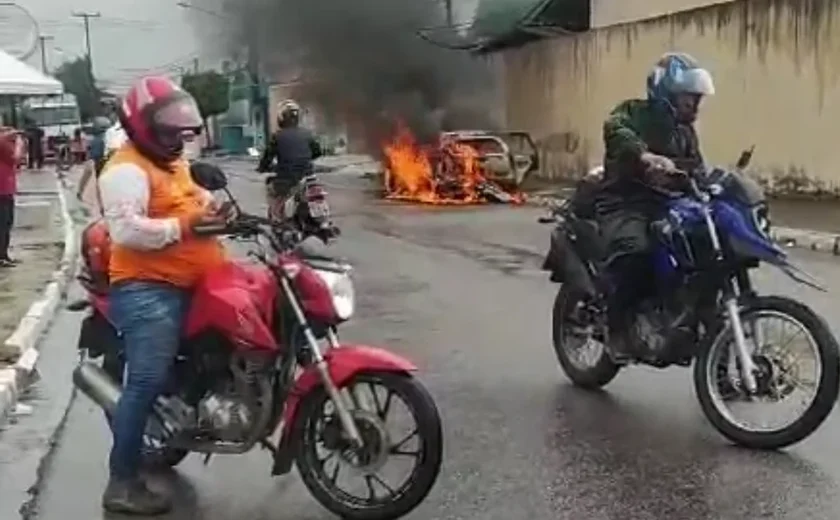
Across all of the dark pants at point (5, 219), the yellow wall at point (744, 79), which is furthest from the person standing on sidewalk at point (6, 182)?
the yellow wall at point (744, 79)

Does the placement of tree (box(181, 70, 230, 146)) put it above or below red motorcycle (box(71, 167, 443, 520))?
below

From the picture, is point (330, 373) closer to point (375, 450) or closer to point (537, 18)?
point (375, 450)

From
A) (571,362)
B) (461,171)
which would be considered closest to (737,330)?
(571,362)

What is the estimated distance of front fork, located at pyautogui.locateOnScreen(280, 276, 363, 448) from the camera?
5480 mm

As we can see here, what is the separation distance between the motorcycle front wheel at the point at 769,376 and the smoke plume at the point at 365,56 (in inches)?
1243

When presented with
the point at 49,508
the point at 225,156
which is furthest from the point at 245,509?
the point at 225,156

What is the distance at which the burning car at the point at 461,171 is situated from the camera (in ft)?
94.9

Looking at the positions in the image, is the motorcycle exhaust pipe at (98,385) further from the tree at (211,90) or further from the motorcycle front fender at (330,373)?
the tree at (211,90)

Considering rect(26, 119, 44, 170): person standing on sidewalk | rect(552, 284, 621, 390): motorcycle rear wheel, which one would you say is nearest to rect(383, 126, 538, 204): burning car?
rect(552, 284, 621, 390): motorcycle rear wheel

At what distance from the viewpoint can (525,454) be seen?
681 centimetres

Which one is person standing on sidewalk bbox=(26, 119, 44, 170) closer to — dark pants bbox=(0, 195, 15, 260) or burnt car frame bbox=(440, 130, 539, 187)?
burnt car frame bbox=(440, 130, 539, 187)

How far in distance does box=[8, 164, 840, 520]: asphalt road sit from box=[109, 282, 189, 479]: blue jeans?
0.46 meters

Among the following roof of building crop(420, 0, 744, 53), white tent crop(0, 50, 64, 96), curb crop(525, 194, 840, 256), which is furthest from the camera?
roof of building crop(420, 0, 744, 53)

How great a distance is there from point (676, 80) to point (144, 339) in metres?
3.02
